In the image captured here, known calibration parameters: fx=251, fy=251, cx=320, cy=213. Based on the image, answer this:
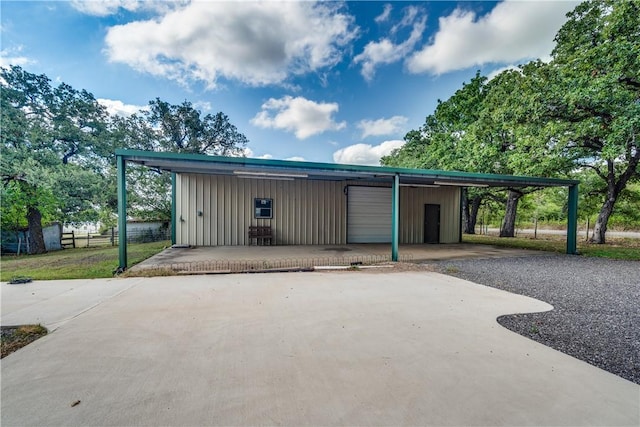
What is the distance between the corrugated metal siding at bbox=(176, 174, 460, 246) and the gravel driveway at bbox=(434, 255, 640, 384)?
188 inches

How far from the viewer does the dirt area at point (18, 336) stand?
236cm

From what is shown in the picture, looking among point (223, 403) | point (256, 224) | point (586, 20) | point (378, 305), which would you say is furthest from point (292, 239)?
point (586, 20)

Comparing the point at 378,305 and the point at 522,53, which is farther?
the point at 522,53

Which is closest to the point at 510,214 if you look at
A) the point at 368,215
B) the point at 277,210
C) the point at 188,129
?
the point at 368,215

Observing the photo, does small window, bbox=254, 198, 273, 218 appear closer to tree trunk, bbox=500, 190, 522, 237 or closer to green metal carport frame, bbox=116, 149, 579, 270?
green metal carport frame, bbox=116, 149, 579, 270

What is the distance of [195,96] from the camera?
1538 centimetres

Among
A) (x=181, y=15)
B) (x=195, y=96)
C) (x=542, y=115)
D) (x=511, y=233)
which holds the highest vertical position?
(x=195, y=96)

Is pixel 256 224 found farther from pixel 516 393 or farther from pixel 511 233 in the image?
pixel 511 233

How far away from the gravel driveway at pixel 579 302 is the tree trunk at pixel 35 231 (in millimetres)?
15409

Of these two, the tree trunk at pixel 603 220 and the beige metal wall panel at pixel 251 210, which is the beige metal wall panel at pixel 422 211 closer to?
the beige metal wall panel at pixel 251 210

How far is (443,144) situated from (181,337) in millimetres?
15901

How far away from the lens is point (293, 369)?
80.9 inches

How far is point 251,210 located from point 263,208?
0.48 metres

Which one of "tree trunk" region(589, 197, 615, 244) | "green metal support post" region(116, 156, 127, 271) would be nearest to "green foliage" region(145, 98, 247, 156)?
"green metal support post" region(116, 156, 127, 271)
